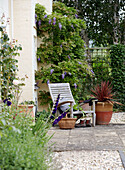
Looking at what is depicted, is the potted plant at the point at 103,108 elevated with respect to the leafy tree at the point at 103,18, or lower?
lower

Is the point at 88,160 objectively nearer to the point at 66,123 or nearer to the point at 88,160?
the point at 88,160

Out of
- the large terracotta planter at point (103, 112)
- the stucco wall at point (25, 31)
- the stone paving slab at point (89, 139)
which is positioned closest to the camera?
the stone paving slab at point (89, 139)

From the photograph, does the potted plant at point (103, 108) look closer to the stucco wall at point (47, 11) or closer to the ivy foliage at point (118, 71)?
the stucco wall at point (47, 11)

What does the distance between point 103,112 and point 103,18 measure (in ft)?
22.9

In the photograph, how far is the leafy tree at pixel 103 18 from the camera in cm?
1130

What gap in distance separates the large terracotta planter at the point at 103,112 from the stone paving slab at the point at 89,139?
1.93 feet

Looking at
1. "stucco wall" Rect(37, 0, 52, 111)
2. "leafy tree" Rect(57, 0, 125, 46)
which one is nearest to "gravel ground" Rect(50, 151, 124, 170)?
"stucco wall" Rect(37, 0, 52, 111)

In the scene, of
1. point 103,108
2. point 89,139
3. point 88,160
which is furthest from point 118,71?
point 88,160

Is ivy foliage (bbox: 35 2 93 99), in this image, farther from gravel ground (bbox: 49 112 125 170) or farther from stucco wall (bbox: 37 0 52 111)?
gravel ground (bbox: 49 112 125 170)

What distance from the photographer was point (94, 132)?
515cm

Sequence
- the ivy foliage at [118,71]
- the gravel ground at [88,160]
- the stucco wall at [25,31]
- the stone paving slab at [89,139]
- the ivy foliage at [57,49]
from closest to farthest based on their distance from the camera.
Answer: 1. the gravel ground at [88,160]
2. the stone paving slab at [89,139]
3. the stucco wall at [25,31]
4. the ivy foliage at [57,49]
5. the ivy foliage at [118,71]

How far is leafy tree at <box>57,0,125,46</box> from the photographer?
37.1 feet

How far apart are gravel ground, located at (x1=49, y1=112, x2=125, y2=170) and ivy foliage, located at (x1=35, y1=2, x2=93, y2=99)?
132 inches

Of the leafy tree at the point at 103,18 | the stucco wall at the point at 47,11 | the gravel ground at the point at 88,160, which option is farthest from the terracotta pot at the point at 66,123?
the leafy tree at the point at 103,18
